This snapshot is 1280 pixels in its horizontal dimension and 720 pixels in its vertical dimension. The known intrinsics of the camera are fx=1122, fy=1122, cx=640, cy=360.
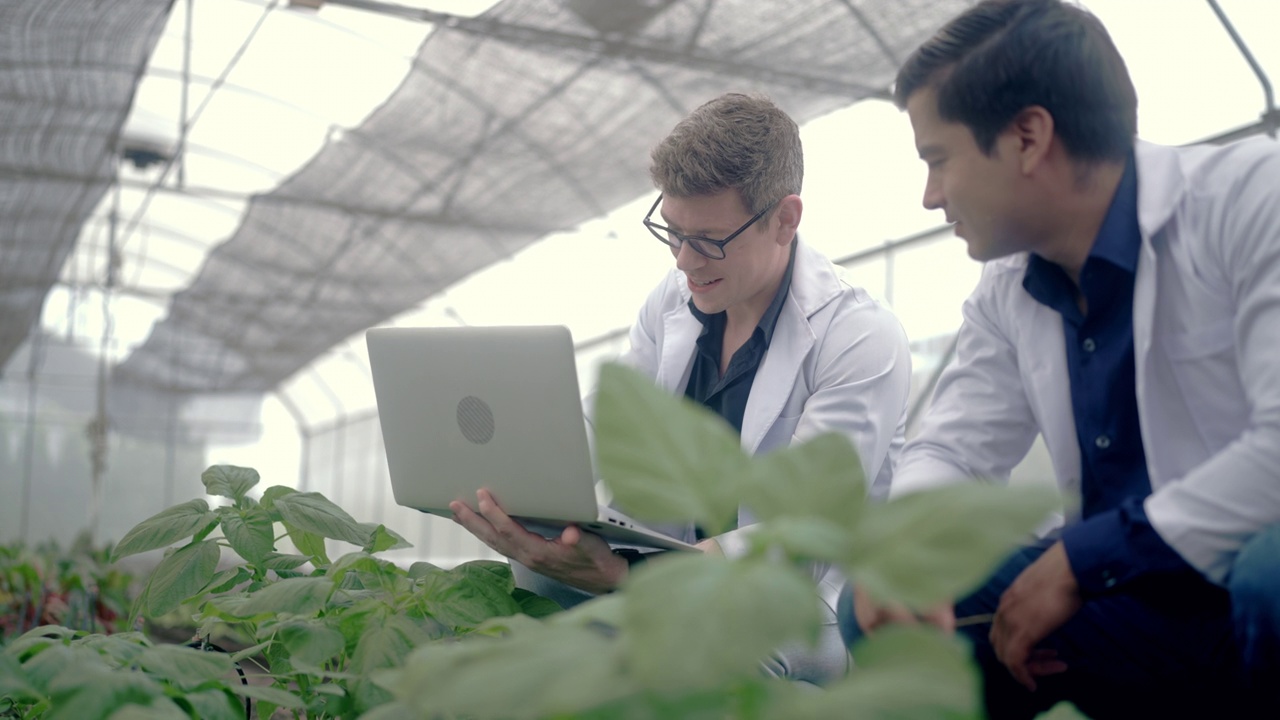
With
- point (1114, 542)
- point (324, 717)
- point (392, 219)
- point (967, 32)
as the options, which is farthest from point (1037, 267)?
point (392, 219)

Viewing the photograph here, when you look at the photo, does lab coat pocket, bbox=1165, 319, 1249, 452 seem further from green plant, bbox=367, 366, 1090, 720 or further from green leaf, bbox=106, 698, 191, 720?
green leaf, bbox=106, 698, 191, 720

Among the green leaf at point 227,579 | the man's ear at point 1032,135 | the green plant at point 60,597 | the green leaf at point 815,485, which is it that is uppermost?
the man's ear at point 1032,135

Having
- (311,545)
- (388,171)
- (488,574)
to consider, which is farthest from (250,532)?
(388,171)

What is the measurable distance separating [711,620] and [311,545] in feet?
3.61

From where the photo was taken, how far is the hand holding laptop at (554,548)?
1.65 m

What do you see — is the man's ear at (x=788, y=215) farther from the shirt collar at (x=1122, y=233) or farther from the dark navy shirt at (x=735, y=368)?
the shirt collar at (x=1122, y=233)

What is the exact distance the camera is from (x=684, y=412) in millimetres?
659

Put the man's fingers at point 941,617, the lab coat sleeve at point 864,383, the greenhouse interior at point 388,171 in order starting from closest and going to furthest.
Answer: the man's fingers at point 941,617 → the lab coat sleeve at point 864,383 → the greenhouse interior at point 388,171

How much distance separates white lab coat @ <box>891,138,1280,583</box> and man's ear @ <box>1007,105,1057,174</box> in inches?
5.2

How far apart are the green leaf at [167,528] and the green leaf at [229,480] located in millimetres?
86

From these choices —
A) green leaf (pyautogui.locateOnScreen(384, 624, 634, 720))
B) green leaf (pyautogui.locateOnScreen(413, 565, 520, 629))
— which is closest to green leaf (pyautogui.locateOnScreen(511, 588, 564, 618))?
green leaf (pyautogui.locateOnScreen(413, 565, 520, 629))

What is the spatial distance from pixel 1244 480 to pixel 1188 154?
450 mm

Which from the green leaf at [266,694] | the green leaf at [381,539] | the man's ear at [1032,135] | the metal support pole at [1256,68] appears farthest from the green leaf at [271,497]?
the metal support pole at [1256,68]

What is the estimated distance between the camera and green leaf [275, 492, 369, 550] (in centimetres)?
135
